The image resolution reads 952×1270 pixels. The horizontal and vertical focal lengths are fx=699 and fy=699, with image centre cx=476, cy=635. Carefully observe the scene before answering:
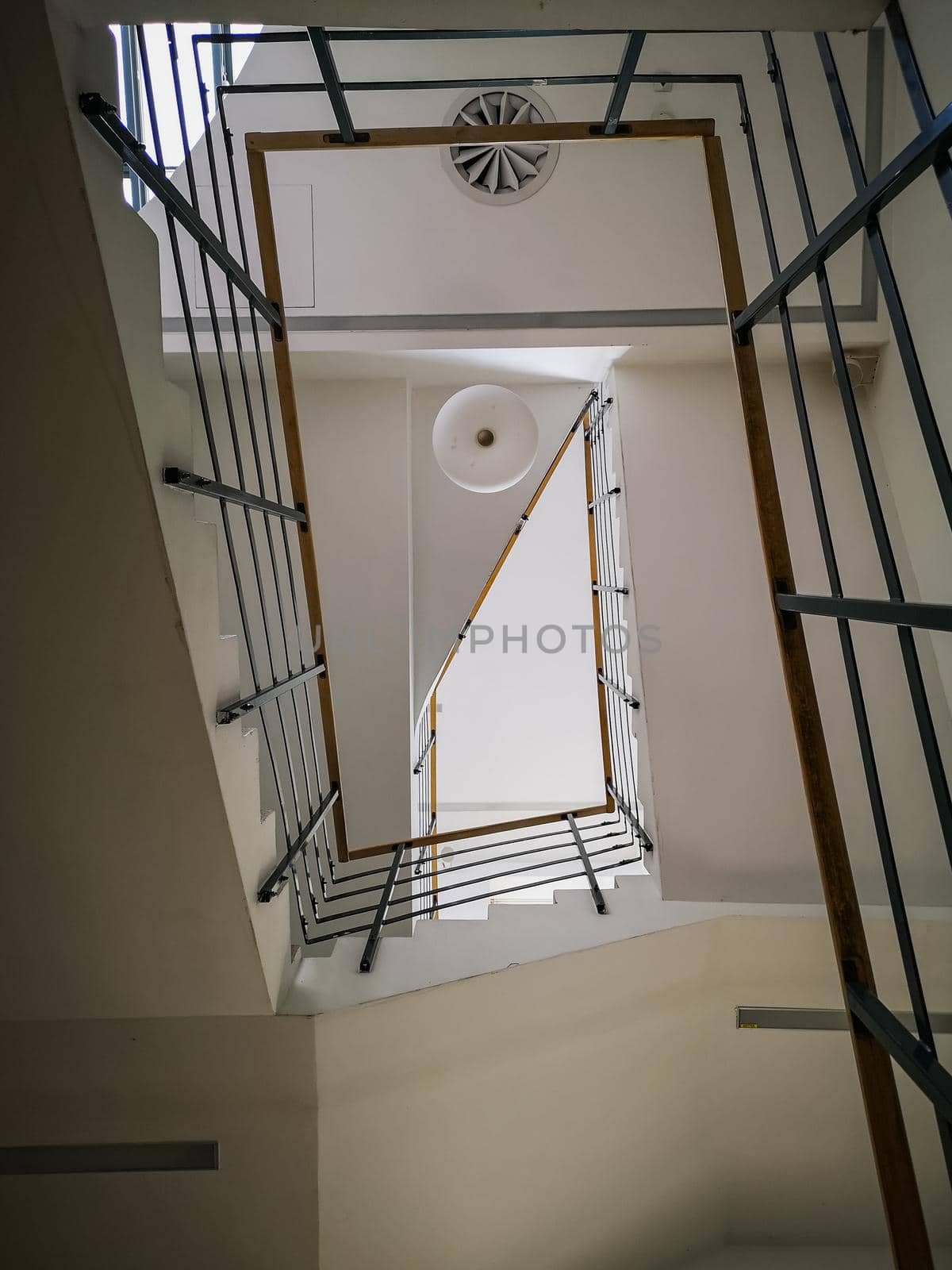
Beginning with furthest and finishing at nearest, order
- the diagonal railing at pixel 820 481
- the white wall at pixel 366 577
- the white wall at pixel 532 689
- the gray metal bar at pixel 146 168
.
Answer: the white wall at pixel 532 689, the white wall at pixel 366 577, the diagonal railing at pixel 820 481, the gray metal bar at pixel 146 168

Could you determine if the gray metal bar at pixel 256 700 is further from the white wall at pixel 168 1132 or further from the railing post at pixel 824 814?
the railing post at pixel 824 814

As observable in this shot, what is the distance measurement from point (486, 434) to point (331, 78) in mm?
1128

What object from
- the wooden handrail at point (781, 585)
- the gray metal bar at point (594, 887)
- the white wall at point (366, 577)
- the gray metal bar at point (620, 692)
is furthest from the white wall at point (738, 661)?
the wooden handrail at point (781, 585)

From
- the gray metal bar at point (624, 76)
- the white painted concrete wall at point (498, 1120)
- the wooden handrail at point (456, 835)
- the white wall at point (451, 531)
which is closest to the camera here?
the gray metal bar at point (624, 76)

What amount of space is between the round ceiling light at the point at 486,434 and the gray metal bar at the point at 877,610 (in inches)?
51.0

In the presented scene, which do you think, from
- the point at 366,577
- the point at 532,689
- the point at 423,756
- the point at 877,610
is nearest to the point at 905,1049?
the point at 877,610

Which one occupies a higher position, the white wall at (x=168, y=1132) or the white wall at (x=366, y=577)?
the white wall at (x=366, y=577)

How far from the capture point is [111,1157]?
161 cm

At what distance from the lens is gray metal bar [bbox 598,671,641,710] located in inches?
107

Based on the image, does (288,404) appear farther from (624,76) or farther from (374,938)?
(374,938)

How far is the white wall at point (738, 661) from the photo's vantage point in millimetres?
2582

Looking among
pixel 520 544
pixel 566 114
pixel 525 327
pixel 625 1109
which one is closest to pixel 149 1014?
pixel 625 1109

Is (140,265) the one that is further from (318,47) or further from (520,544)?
(520,544)

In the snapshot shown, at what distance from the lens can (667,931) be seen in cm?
204
